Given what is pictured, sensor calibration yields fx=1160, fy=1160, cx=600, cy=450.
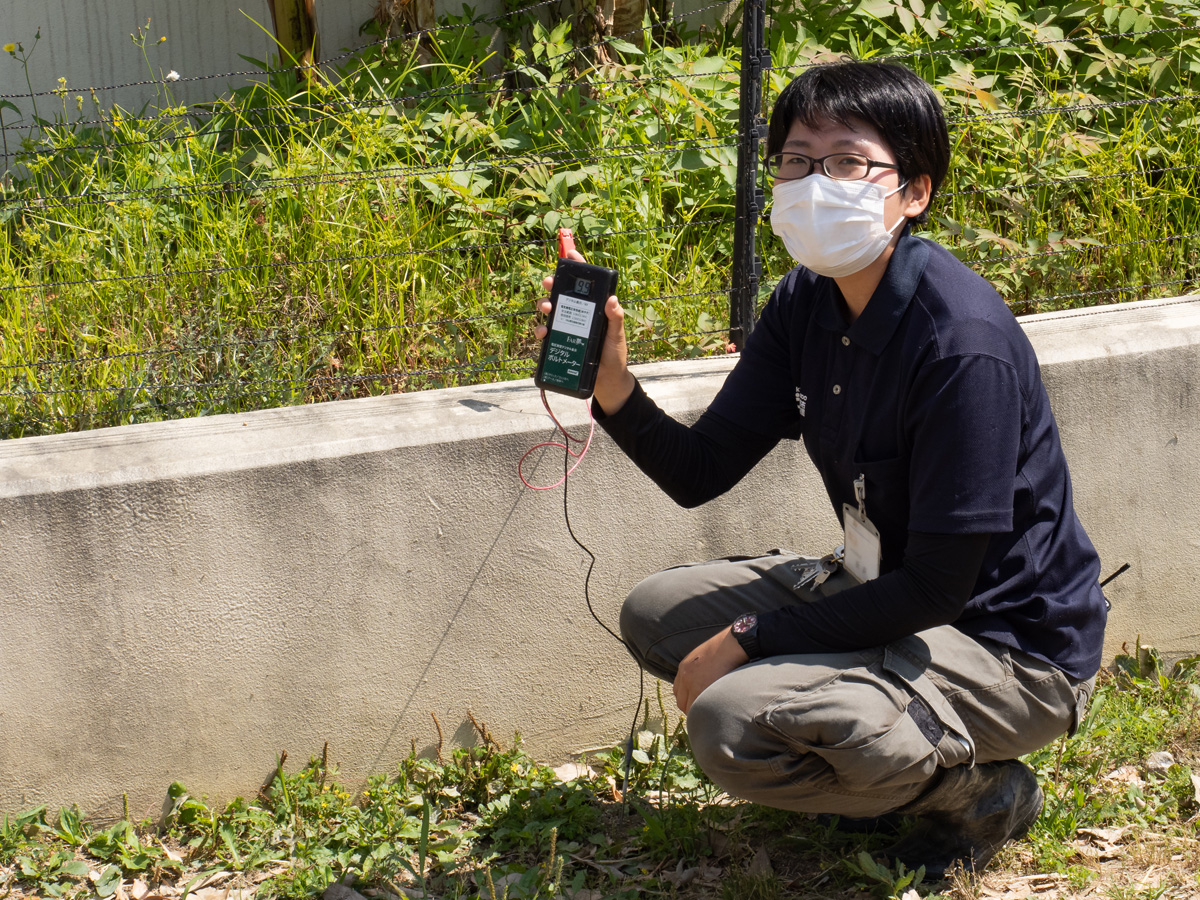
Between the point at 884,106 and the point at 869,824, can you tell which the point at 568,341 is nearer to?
the point at 884,106

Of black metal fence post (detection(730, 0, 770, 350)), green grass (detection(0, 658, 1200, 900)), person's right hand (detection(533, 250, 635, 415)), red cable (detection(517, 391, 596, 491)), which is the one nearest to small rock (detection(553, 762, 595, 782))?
green grass (detection(0, 658, 1200, 900))

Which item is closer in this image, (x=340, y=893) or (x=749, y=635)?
(x=749, y=635)

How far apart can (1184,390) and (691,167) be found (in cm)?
155

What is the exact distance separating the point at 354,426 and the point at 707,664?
3.29 feet

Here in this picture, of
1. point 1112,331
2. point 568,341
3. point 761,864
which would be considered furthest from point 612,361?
point 1112,331

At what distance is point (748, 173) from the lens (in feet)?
9.86

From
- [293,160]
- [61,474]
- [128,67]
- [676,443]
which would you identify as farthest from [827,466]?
[128,67]

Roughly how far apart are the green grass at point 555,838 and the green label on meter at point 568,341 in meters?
0.99

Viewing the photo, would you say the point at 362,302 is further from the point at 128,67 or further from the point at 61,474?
the point at 128,67

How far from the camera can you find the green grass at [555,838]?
245 centimetres

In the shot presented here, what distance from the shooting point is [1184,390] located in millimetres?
3043

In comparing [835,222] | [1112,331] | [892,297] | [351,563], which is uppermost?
[835,222]

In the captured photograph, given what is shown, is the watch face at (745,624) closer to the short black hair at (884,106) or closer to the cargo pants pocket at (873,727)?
the cargo pants pocket at (873,727)

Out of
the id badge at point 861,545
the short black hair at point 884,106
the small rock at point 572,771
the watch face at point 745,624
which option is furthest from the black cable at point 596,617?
the short black hair at point 884,106
